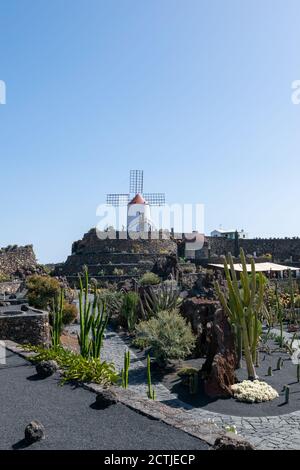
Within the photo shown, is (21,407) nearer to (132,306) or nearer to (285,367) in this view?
(285,367)

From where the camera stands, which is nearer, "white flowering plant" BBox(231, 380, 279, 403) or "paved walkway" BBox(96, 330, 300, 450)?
"paved walkway" BBox(96, 330, 300, 450)

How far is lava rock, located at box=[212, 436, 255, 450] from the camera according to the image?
5402 mm

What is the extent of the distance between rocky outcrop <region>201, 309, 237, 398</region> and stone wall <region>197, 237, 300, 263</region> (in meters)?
35.2

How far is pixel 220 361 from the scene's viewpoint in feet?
36.3

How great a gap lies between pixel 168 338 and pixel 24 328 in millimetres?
3835

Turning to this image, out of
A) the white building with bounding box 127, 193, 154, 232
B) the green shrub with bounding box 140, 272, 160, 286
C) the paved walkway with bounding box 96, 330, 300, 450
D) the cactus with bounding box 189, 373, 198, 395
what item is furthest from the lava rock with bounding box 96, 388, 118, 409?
the white building with bounding box 127, 193, 154, 232

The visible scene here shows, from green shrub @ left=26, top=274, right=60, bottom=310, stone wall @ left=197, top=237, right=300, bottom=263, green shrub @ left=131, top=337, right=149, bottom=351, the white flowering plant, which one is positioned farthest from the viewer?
stone wall @ left=197, top=237, right=300, bottom=263

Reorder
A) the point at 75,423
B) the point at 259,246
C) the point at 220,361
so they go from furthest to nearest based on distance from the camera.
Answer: the point at 259,246
the point at 220,361
the point at 75,423

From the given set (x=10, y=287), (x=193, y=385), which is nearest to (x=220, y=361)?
(x=193, y=385)

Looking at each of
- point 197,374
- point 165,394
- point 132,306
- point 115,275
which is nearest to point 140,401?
point 165,394

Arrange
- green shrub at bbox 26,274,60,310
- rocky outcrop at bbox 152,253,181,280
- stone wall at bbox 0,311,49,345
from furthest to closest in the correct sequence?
rocky outcrop at bbox 152,253,181,280 → green shrub at bbox 26,274,60,310 → stone wall at bbox 0,311,49,345

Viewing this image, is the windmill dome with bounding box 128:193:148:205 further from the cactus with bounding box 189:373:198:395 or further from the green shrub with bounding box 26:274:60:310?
the cactus with bounding box 189:373:198:395

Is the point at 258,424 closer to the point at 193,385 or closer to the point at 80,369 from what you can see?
the point at 193,385

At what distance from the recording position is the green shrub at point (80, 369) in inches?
343
